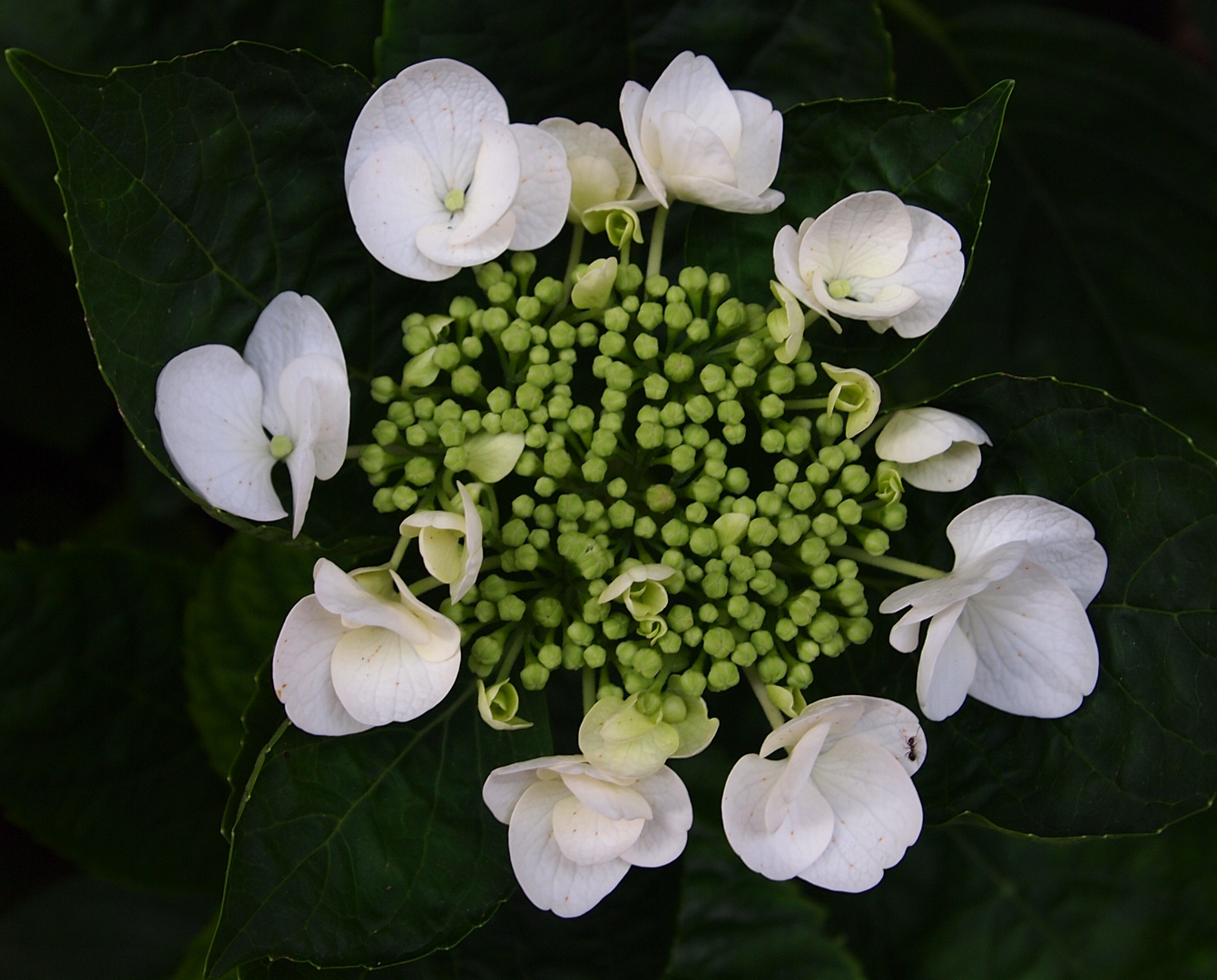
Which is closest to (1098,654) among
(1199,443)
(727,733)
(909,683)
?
(909,683)

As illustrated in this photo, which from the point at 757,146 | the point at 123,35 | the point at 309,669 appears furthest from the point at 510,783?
the point at 123,35

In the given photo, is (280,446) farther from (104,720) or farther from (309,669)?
(104,720)

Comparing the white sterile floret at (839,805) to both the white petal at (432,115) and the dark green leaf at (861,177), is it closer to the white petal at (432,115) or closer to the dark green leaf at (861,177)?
the dark green leaf at (861,177)

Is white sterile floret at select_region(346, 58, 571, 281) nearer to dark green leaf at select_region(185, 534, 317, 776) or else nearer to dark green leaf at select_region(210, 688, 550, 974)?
dark green leaf at select_region(210, 688, 550, 974)

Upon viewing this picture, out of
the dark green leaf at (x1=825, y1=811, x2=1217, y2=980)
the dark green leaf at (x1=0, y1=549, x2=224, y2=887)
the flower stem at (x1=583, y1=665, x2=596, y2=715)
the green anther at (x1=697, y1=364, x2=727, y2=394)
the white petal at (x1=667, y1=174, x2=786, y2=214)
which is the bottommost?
the dark green leaf at (x1=825, y1=811, x2=1217, y2=980)

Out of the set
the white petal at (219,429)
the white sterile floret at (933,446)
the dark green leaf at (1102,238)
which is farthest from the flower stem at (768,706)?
the dark green leaf at (1102,238)

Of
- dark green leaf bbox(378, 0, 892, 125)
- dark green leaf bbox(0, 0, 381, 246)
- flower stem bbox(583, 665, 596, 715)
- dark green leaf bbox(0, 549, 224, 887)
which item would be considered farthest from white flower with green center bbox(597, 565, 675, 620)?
dark green leaf bbox(0, 0, 381, 246)
